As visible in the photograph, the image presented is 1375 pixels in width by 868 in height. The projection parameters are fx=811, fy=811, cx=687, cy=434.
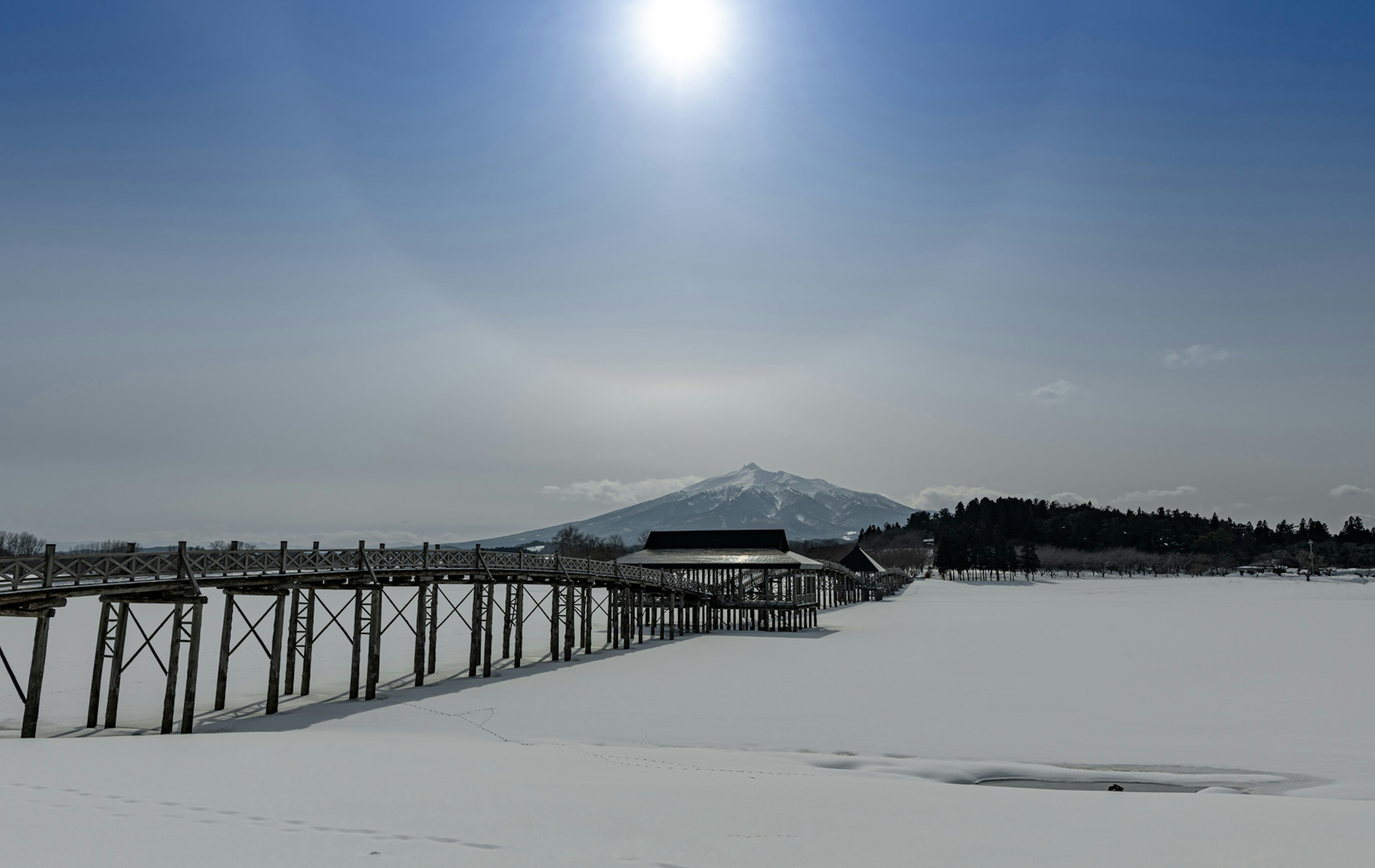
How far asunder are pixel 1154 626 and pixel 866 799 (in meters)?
50.1

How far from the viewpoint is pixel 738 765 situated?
15406 mm

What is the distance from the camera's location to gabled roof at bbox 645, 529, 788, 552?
60812 millimetres

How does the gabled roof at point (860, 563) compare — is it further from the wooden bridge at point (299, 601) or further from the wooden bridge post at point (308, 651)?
the wooden bridge post at point (308, 651)

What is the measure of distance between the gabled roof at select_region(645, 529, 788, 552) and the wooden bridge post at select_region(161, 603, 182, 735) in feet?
135

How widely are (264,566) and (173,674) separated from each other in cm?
436

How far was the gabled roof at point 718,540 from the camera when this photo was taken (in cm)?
6081

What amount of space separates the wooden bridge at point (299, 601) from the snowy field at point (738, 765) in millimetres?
1347

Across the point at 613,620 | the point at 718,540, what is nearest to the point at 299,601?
the point at 613,620

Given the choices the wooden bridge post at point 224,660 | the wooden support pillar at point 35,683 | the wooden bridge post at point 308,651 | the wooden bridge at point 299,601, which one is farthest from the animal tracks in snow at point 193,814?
the wooden bridge post at point 308,651

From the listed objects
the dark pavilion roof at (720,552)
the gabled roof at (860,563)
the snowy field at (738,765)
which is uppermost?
the dark pavilion roof at (720,552)

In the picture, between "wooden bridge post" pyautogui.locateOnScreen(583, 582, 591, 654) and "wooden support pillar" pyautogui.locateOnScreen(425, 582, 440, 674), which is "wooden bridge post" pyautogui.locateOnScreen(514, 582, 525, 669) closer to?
"wooden support pillar" pyautogui.locateOnScreen(425, 582, 440, 674)

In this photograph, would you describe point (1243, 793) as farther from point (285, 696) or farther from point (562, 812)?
point (285, 696)

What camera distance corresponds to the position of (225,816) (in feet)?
31.1

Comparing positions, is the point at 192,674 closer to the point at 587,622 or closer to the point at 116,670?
the point at 116,670
